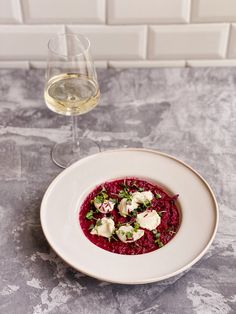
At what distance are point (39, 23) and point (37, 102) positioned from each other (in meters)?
0.17

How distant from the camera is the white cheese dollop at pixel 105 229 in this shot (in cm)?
84

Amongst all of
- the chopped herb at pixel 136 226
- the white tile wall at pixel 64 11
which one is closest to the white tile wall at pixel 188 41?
the white tile wall at pixel 64 11

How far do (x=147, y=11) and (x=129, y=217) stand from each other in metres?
0.49

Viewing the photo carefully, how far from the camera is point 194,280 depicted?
83 cm

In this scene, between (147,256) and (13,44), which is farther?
(13,44)

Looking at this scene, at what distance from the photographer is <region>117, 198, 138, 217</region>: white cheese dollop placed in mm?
865

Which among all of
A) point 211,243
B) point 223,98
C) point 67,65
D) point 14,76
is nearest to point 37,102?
point 14,76

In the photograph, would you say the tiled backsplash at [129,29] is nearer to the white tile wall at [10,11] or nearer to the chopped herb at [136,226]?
the white tile wall at [10,11]

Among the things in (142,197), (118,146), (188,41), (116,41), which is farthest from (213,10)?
(142,197)

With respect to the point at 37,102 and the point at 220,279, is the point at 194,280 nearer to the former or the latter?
the point at 220,279

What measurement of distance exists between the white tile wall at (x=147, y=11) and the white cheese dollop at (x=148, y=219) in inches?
19.0

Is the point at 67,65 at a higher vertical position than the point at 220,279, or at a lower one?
higher

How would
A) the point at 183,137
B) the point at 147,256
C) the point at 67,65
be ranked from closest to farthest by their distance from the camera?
the point at 147,256 < the point at 67,65 < the point at 183,137

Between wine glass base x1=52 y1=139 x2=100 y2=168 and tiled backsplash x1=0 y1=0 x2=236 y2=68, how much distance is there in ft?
0.88
